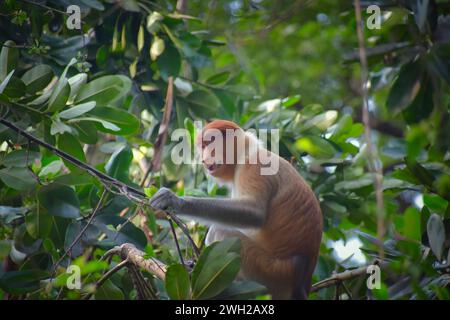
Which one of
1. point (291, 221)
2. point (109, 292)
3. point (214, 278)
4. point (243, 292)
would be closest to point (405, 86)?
point (291, 221)

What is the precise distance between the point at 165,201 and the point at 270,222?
3.38ft

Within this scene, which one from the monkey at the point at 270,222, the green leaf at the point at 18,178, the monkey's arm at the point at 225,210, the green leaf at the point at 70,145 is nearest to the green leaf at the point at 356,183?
the monkey at the point at 270,222

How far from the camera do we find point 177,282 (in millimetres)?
3814

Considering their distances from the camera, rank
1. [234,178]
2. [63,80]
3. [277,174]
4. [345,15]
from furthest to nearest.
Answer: [345,15] < [234,178] < [277,174] < [63,80]

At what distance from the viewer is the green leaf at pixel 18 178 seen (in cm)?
471

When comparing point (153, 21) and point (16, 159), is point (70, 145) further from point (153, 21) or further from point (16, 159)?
point (153, 21)

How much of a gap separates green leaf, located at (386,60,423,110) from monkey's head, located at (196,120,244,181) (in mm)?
1624

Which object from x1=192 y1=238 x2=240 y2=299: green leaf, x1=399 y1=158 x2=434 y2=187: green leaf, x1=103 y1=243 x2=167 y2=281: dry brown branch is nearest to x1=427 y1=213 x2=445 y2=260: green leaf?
x1=399 y1=158 x2=434 y2=187: green leaf

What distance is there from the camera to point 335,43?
615 inches
